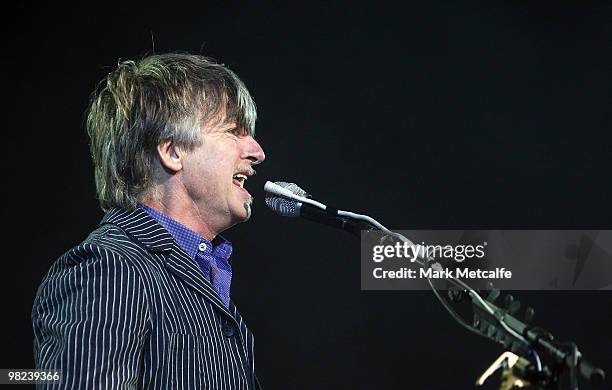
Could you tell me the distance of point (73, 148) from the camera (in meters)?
2.79

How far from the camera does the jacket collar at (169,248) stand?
1579 millimetres

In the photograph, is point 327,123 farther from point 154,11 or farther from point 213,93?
point 213,93

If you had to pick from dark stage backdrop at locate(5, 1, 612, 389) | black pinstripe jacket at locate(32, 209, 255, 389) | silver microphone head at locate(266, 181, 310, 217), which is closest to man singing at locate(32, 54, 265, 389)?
black pinstripe jacket at locate(32, 209, 255, 389)

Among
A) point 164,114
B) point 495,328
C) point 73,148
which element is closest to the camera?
point 495,328

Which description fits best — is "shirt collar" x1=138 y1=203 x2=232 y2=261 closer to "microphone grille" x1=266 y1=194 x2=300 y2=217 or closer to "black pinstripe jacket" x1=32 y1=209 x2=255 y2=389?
"black pinstripe jacket" x1=32 y1=209 x2=255 y2=389

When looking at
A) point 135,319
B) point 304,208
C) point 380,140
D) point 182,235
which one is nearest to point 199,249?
point 182,235

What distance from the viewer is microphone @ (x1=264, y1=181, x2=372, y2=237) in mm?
1552

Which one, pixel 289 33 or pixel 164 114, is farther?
pixel 289 33

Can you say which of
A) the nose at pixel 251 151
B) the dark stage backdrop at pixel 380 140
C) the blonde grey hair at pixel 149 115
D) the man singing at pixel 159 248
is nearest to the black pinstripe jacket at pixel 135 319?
the man singing at pixel 159 248

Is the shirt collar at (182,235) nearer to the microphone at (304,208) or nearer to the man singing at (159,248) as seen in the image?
the man singing at (159,248)

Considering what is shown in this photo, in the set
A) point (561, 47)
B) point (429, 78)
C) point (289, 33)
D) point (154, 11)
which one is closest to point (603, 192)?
point (561, 47)

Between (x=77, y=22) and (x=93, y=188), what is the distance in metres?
0.57

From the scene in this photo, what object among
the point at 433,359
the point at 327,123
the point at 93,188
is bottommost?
the point at 433,359

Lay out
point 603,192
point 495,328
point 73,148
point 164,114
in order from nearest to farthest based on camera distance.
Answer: point 495,328
point 164,114
point 73,148
point 603,192
